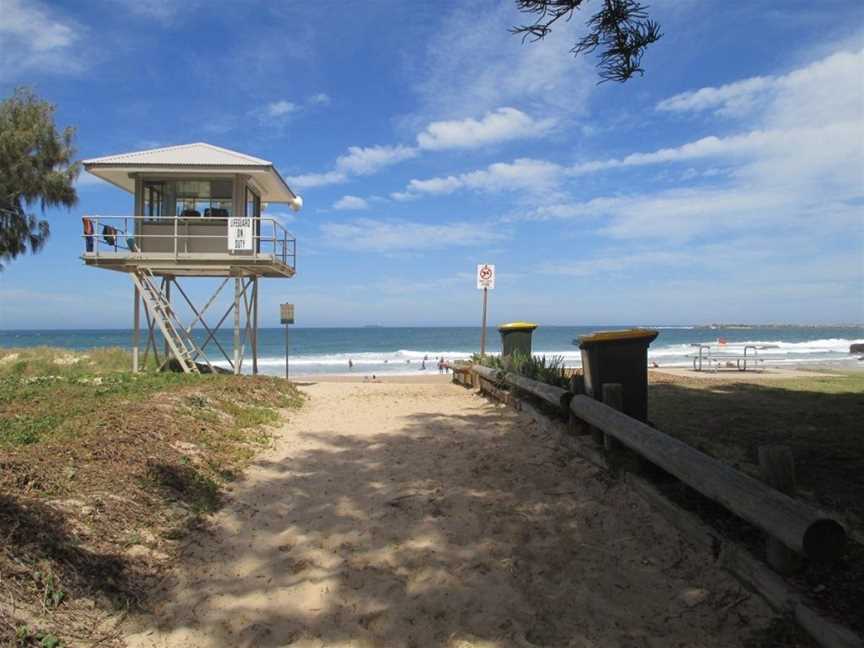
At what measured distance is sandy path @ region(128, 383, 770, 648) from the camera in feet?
10.8

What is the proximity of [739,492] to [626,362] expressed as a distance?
2.80 m

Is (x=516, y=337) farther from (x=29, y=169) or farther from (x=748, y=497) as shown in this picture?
(x=29, y=169)

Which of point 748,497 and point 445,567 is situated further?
point 445,567

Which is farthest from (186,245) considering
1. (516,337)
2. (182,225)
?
(516,337)

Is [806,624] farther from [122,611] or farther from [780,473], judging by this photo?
[122,611]

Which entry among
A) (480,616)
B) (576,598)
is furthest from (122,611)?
(576,598)

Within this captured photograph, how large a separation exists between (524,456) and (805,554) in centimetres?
370

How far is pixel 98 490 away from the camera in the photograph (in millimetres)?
4746

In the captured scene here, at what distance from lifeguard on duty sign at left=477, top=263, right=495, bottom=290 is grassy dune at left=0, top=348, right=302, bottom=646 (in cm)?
612

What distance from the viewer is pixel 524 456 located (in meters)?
6.41

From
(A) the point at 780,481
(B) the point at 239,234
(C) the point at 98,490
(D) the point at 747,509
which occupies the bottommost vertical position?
(C) the point at 98,490

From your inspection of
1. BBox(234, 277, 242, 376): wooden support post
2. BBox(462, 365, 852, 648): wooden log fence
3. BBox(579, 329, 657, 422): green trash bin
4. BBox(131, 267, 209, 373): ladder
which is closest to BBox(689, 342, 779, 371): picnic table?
BBox(234, 277, 242, 376): wooden support post

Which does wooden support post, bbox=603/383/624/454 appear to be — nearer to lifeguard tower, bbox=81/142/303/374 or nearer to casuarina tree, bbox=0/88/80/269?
lifeguard tower, bbox=81/142/303/374

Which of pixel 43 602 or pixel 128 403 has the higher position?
pixel 128 403
